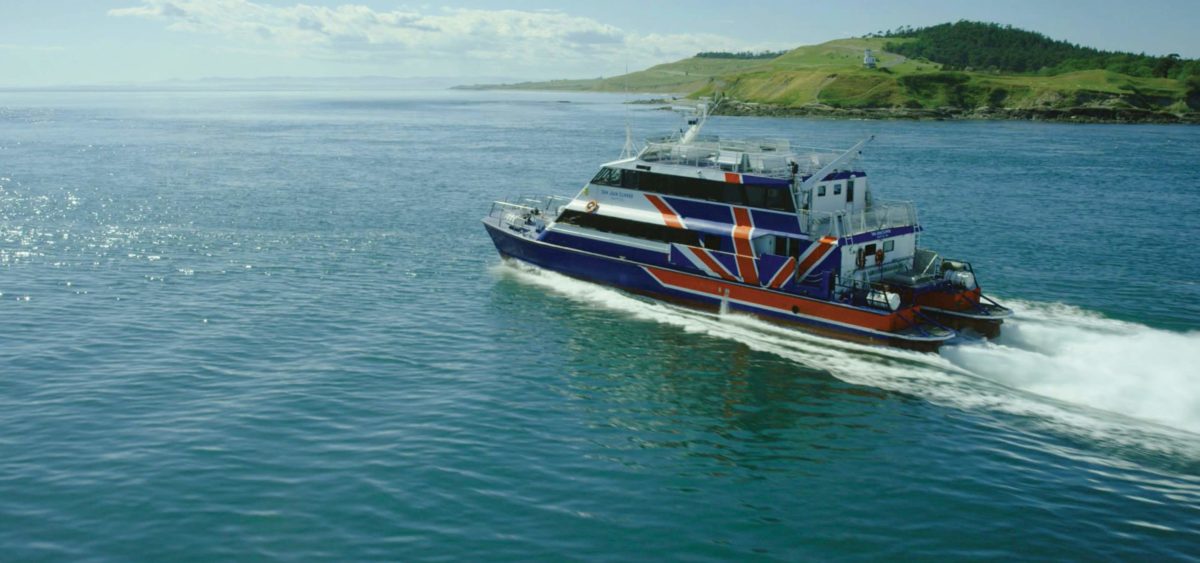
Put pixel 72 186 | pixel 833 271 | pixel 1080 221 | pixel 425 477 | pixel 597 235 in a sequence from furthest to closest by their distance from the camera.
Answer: pixel 72 186 → pixel 1080 221 → pixel 597 235 → pixel 833 271 → pixel 425 477

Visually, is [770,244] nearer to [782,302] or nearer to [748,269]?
[748,269]

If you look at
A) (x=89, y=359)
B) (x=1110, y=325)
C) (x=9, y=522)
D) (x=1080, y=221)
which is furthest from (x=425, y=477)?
(x=1080, y=221)

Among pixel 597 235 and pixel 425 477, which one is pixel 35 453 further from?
pixel 597 235

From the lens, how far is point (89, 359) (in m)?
22.7

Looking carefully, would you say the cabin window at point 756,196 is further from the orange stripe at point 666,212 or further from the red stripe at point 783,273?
the orange stripe at point 666,212

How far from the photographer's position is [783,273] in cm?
2630

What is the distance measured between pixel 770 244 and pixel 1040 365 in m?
8.11

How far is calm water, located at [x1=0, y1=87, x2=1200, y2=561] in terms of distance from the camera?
14750 mm

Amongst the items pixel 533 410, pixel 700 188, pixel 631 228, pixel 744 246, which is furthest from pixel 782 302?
pixel 533 410

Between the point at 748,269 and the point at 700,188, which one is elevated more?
the point at 700,188

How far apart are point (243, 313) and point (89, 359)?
4891mm

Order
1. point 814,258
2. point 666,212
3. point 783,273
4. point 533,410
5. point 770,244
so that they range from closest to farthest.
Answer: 1. point 533,410
2. point 814,258
3. point 783,273
4. point 770,244
5. point 666,212

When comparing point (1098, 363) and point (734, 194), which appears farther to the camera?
point (734, 194)

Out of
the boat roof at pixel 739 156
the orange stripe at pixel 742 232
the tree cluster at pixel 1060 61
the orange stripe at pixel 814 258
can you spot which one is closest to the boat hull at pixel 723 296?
Result: the orange stripe at pixel 814 258
